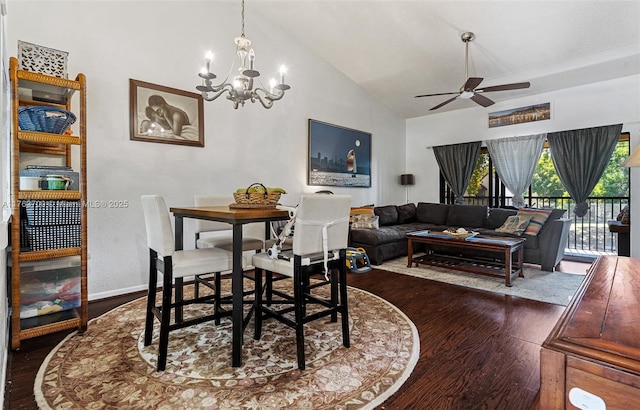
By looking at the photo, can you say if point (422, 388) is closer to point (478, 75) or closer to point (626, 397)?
point (626, 397)

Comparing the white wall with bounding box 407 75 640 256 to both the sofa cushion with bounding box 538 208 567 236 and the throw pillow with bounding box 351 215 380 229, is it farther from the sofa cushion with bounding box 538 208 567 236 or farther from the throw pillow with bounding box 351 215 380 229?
the throw pillow with bounding box 351 215 380 229

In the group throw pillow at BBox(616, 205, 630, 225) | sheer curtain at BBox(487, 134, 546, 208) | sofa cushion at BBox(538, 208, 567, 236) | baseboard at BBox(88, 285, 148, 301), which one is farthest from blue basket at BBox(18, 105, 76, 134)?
throw pillow at BBox(616, 205, 630, 225)

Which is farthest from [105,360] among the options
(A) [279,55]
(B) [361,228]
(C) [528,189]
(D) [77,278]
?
(C) [528,189]

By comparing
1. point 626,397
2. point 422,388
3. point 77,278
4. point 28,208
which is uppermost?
point 28,208

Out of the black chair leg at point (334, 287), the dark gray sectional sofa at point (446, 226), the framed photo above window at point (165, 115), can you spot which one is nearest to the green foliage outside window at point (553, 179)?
the dark gray sectional sofa at point (446, 226)

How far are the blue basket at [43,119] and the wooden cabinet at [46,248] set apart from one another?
0.06m

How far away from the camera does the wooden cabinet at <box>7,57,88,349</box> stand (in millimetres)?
2053

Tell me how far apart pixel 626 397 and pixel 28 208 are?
296 centimetres

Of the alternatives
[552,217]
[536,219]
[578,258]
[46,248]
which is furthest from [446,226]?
[46,248]

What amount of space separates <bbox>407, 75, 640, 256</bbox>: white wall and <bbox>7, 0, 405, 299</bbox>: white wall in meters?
3.01

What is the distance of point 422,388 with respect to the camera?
167 centimetres

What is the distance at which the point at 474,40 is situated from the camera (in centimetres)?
411

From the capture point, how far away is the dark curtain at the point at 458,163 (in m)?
6.13

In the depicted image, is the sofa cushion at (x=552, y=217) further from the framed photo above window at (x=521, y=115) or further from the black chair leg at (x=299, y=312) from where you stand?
the black chair leg at (x=299, y=312)
